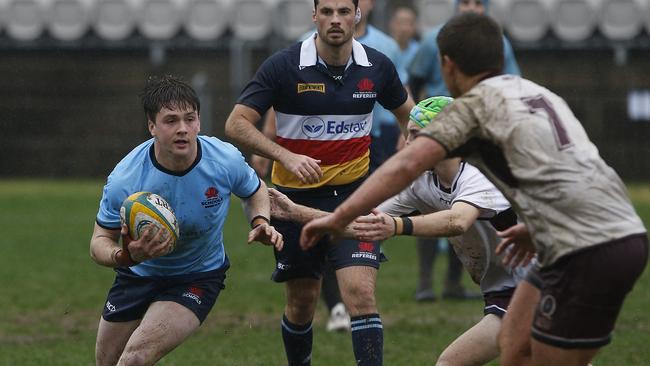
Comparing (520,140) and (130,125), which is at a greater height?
(520,140)

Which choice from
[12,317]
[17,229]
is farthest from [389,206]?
[17,229]

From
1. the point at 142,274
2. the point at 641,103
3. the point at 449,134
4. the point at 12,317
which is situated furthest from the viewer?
the point at 641,103

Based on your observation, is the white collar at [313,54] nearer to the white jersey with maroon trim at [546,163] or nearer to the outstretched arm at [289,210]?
the outstretched arm at [289,210]

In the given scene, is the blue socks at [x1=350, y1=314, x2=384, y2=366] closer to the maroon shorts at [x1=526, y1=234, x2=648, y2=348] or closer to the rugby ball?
the rugby ball

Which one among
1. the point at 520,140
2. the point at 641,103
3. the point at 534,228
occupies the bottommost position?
the point at 641,103

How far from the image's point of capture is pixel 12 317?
368 inches

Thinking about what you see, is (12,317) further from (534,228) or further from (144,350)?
(534,228)

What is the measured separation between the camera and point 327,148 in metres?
6.68

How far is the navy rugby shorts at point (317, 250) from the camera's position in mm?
6410

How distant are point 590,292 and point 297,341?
2652 millimetres

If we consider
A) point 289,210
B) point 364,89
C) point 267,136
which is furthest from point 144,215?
point 267,136

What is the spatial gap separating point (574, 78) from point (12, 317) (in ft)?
43.3

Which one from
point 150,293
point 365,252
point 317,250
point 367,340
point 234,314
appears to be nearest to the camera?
point 150,293

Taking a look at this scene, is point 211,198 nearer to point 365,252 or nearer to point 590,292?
point 365,252
